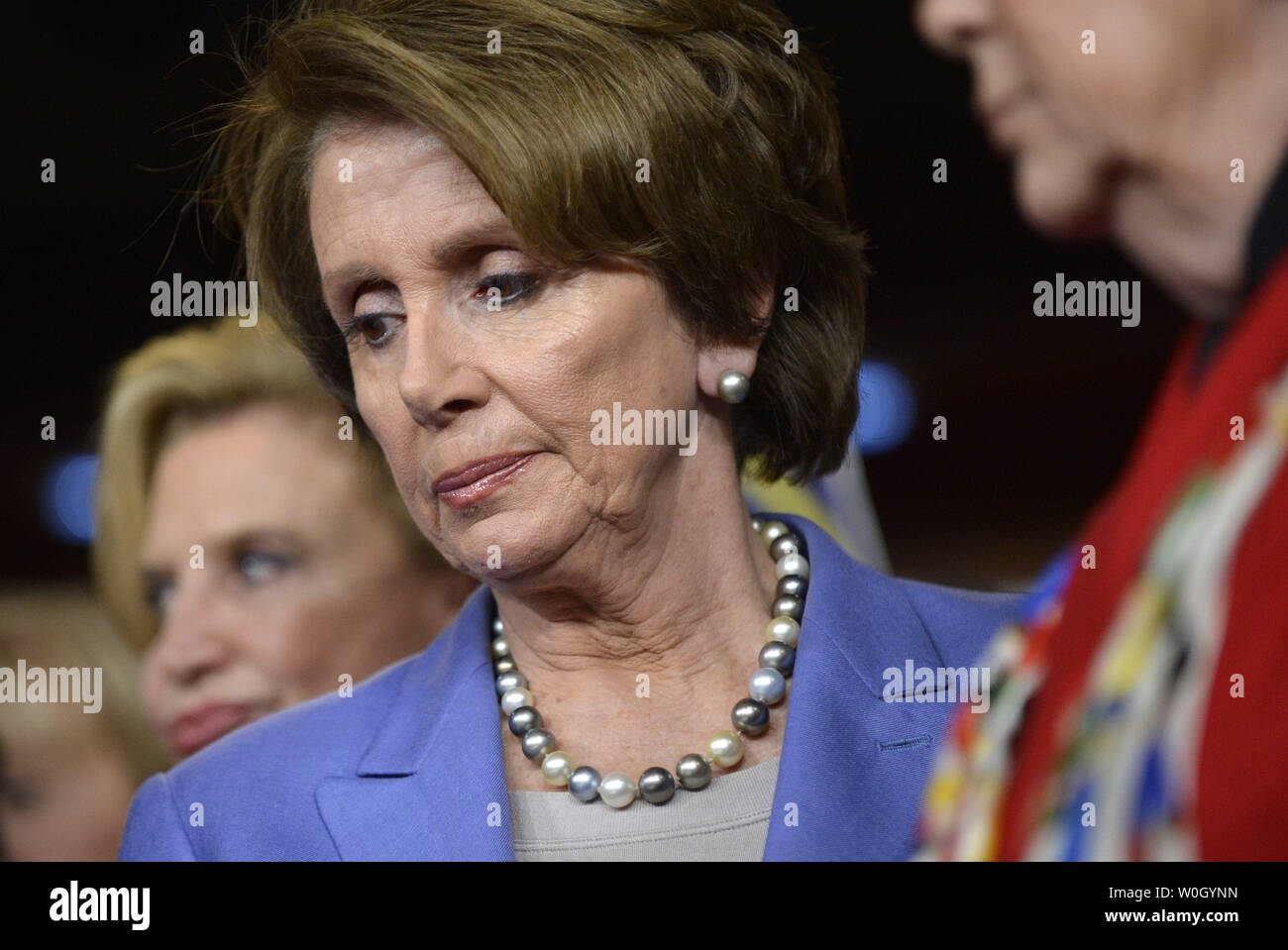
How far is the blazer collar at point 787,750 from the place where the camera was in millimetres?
1853

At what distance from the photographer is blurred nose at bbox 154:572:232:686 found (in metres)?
2.46

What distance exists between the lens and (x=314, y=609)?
8.19ft

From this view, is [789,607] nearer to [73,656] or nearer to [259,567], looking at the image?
[259,567]

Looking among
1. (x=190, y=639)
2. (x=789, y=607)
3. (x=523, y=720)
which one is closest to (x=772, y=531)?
(x=789, y=607)

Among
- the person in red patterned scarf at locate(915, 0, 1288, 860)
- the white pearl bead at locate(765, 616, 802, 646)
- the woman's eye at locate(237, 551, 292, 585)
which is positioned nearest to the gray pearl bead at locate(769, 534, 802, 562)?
the white pearl bead at locate(765, 616, 802, 646)

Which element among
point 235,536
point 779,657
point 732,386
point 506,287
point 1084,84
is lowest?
point 779,657

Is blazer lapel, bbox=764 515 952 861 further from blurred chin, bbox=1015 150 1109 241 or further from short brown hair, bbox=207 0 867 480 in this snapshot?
blurred chin, bbox=1015 150 1109 241

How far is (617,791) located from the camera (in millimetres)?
1873

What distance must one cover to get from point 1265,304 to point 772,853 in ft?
3.17

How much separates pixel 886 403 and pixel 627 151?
64 centimetres

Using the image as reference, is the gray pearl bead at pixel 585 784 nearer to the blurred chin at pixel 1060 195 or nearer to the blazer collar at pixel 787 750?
the blazer collar at pixel 787 750

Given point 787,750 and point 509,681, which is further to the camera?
point 509,681

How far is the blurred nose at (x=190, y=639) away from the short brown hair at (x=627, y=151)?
529 millimetres
